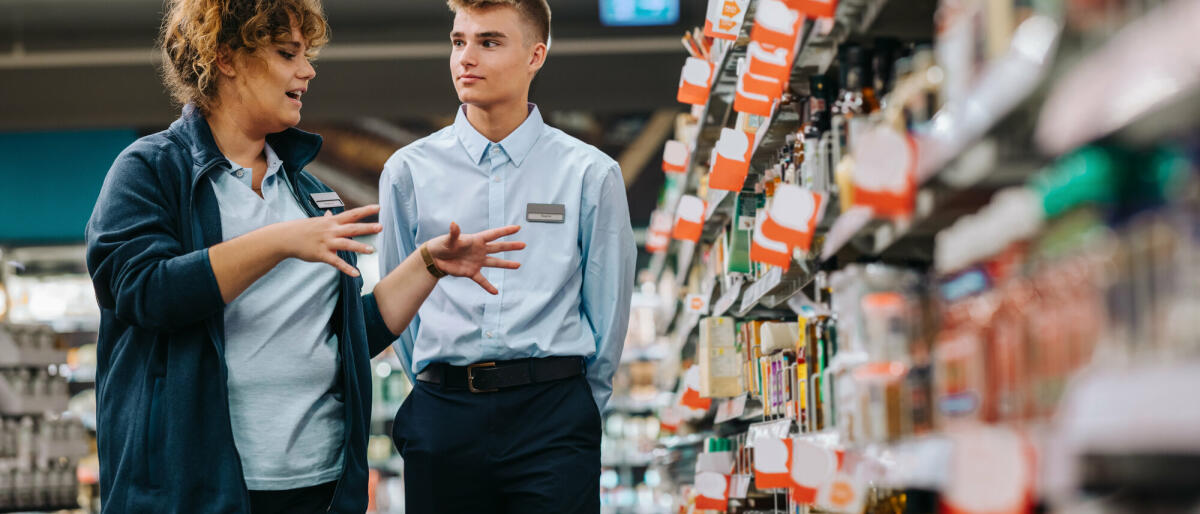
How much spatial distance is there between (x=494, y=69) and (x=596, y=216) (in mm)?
454

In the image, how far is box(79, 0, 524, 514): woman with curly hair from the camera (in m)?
2.17

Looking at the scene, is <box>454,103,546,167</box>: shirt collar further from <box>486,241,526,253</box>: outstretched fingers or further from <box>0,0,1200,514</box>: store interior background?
<box>0,0,1200,514</box>: store interior background

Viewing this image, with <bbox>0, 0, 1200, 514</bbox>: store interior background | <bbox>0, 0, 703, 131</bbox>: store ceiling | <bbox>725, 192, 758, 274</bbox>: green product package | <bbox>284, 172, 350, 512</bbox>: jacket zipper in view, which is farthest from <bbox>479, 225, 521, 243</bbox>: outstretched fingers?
<bbox>0, 0, 703, 131</bbox>: store ceiling

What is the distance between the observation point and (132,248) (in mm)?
2193

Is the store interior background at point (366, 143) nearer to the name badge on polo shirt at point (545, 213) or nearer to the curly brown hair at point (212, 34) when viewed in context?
the name badge on polo shirt at point (545, 213)

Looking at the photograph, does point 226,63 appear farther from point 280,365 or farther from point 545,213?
point 545,213

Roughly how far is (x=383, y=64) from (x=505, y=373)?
5.80m

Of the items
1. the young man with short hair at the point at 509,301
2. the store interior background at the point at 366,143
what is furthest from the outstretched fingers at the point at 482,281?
the store interior background at the point at 366,143

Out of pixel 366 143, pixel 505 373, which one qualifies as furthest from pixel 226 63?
pixel 366 143

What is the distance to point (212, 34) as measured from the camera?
236 cm

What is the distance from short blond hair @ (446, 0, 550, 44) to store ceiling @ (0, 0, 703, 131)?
4931mm

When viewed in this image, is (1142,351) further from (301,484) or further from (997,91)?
(301,484)

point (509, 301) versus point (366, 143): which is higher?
point (366, 143)

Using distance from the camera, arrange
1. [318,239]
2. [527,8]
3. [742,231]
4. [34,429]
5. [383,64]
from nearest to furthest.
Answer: [318,239] < [527,8] < [742,231] < [34,429] < [383,64]
